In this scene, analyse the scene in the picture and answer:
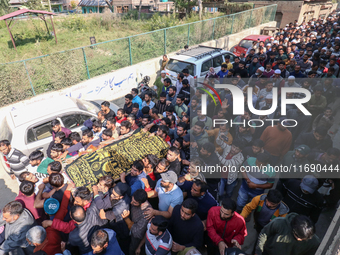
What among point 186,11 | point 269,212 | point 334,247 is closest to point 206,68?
point 269,212

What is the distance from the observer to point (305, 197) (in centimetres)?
319

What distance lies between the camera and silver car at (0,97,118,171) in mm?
4930

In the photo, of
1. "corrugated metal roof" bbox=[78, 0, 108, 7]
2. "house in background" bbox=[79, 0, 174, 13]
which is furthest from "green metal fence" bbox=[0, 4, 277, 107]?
"corrugated metal roof" bbox=[78, 0, 108, 7]

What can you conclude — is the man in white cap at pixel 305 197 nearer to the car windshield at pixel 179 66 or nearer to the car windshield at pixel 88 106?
the car windshield at pixel 88 106

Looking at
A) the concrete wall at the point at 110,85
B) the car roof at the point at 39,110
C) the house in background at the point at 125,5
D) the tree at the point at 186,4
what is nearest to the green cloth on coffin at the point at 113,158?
Answer: the car roof at the point at 39,110

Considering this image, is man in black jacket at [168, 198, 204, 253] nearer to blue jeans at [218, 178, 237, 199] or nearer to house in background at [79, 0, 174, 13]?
blue jeans at [218, 178, 237, 199]

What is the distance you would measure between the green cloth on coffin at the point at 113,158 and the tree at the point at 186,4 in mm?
20001

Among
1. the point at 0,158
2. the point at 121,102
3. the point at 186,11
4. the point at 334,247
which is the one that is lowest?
the point at 121,102

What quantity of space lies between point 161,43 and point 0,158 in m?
9.25

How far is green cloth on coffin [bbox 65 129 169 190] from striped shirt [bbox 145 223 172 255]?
168 centimetres

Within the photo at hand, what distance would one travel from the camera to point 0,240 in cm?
323

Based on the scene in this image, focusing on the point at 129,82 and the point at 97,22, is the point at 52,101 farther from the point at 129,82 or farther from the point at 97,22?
the point at 97,22

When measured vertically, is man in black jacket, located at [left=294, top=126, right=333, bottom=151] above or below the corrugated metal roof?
below

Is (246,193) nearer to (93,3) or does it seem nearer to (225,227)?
(225,227)
